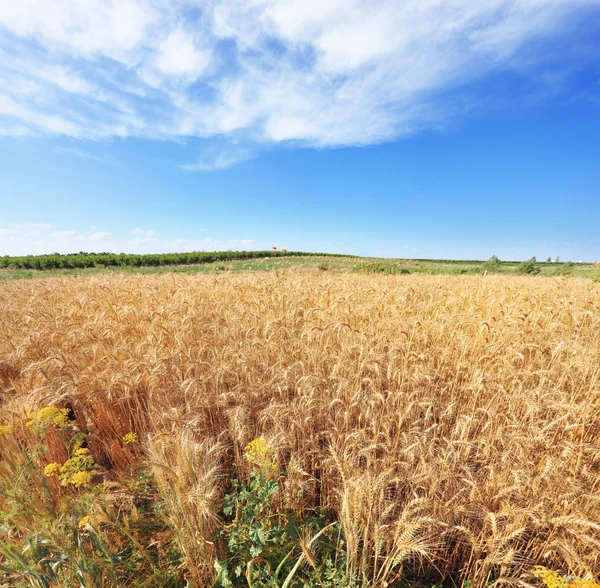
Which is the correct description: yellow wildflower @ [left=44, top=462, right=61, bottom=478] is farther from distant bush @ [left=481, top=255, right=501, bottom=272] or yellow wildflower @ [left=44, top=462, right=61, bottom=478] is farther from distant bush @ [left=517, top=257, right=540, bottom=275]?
distant bush @ [left=481, top=255, right=501, bottom=272]

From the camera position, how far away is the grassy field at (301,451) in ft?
5.56

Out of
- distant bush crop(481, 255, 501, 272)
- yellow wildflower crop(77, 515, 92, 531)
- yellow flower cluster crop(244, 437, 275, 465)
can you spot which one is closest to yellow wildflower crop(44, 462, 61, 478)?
yellow wildflower crop(77, 515, 92, 531)

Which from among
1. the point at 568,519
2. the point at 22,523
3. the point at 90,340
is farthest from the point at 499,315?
the point at 90,340

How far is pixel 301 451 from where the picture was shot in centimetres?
246

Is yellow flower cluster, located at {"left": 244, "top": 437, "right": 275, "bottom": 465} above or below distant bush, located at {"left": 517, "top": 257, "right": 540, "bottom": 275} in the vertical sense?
below

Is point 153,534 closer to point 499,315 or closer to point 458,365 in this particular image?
point 458,365

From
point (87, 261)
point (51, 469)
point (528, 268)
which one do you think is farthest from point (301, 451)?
point (87, 261)

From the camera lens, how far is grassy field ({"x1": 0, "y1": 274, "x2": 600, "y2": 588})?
66.7 inches

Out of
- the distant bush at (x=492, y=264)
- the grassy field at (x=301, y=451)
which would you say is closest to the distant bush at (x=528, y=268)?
the distant bush at (x=492, y=264)

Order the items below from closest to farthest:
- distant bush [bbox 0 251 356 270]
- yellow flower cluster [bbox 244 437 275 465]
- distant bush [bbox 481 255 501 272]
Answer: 1. yellow flower cluster [bbox 244 437 275 465]
2. distant bush [bbox 481 255 501 272]
3. distant bush [bbox 0 251 356 270]

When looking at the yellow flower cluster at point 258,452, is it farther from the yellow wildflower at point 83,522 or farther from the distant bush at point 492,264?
the distant bush at point 492,264

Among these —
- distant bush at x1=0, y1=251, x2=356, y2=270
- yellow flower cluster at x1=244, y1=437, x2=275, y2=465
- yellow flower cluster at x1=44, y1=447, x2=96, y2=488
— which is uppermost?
distant bush at x1=0, y1=251, x2=356, y2=270

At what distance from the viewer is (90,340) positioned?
4219mm

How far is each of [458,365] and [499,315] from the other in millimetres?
1993
